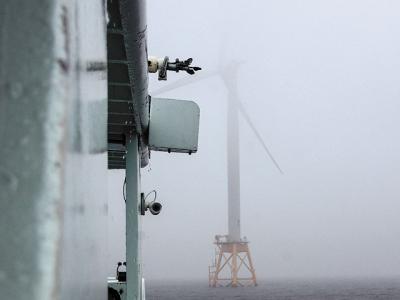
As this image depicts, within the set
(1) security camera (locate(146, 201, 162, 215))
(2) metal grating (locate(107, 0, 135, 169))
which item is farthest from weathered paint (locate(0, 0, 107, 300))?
(1) security camera (locate(146, 201, 162, 215))

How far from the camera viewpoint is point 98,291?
127 cm

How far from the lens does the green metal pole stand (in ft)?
26.3

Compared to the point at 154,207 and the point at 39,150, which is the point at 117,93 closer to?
the point at 154,207

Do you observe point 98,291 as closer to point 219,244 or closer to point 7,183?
point 7,183

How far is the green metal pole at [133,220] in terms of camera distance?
8031 mm

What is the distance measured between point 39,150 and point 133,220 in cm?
768

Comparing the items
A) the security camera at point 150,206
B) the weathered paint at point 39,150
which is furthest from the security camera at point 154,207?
the weathered paint at point 39,150

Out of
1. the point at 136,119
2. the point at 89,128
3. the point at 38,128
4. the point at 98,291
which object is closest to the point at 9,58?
the point at 38,128

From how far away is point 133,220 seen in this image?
8.33m

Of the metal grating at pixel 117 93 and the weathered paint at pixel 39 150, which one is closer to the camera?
the weathered paint at pixel 39 150

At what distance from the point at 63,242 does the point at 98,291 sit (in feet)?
1.70

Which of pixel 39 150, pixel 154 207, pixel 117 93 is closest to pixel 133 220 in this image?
pixel 154 207

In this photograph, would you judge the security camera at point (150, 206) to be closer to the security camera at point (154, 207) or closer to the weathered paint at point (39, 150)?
the security camera at point (154, 207)

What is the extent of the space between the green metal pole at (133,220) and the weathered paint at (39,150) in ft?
24.0
